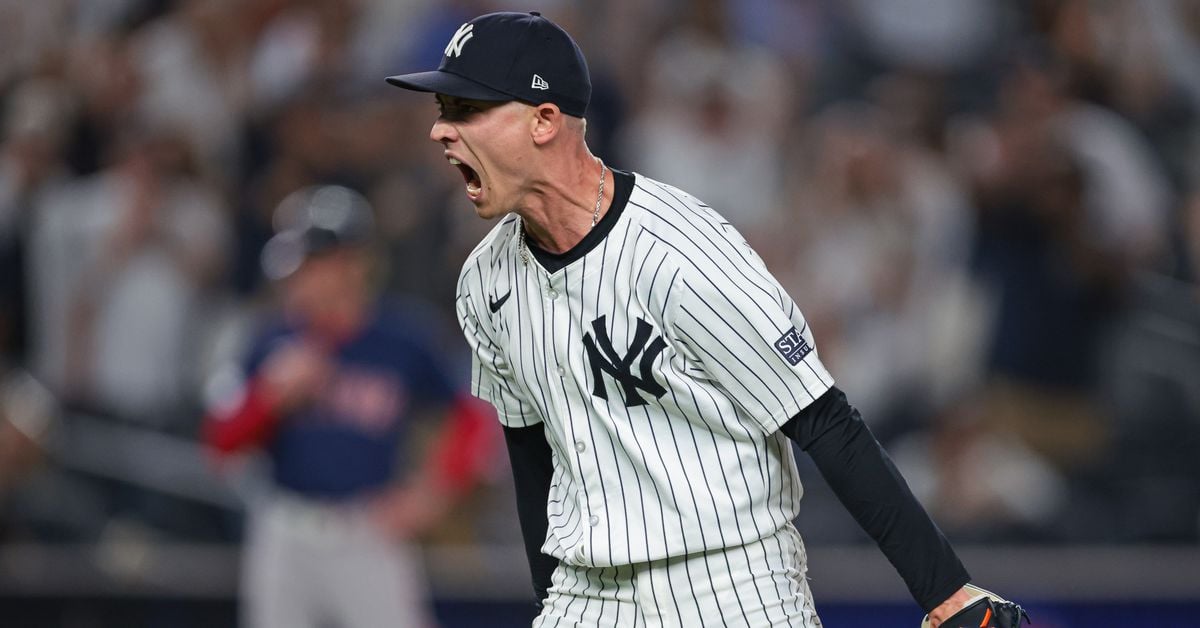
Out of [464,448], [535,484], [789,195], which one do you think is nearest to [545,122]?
[535,484]

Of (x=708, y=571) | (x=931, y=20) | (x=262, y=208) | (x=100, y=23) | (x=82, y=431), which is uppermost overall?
(x=100, y=23)

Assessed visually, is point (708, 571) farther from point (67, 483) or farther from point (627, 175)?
point (67, 483)

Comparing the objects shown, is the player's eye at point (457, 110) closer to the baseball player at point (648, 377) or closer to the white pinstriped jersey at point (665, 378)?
the baseball player at point (648, 377)

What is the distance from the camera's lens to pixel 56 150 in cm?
718

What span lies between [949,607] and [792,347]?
1.64 feet

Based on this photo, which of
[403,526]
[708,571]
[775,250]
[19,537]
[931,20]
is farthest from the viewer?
[931,20]

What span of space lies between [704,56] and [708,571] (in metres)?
4.76

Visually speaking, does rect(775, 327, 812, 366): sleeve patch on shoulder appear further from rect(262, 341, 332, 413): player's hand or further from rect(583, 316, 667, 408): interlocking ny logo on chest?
rect(262, 341, 332, 413): player's hand

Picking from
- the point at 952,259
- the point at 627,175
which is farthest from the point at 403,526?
the point at 627,175

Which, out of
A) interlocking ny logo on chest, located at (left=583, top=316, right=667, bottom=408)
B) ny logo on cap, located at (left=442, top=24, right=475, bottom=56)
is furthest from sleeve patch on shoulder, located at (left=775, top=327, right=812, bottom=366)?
ny logo on cap, located at (left=442, top=24, right=475, bottom=56)

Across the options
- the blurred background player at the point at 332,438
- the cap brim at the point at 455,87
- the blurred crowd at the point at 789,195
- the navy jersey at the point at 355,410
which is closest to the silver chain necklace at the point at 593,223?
the cap brim at the point at 455,87

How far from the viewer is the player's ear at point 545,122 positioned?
8.48ft

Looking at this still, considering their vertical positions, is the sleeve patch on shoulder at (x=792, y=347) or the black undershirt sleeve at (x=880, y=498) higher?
the sleeve patch on shoulder at (x=792, y=347)

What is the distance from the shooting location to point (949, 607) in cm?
249
